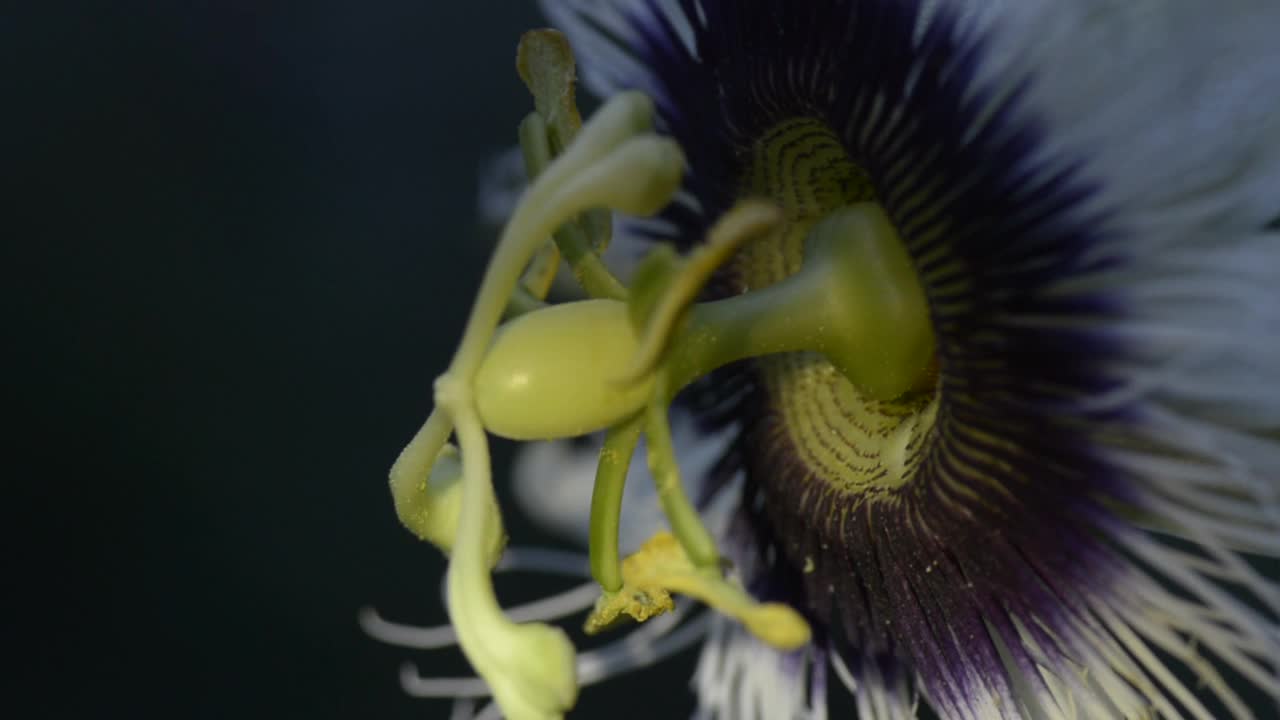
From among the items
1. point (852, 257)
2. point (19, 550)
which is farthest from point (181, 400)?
point (852, 257)

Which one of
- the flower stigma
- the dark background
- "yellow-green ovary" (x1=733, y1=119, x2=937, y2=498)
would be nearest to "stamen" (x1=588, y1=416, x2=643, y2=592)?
the flower stigma

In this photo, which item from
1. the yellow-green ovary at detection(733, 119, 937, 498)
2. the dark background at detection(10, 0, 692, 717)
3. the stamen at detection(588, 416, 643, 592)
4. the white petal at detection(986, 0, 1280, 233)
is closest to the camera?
A: the white petal at detection(986, 0, 1280, 233)

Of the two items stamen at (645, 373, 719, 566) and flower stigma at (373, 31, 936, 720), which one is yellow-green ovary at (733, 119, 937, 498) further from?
stamen at (645, 373, 719, 566)

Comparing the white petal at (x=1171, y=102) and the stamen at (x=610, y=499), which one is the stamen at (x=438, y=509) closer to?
the stamen at (x=610, y=499)

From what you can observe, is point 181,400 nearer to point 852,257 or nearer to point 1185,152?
point 852,257

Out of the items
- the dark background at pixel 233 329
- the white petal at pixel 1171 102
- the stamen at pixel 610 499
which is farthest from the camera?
the dark background at pixel 233 329

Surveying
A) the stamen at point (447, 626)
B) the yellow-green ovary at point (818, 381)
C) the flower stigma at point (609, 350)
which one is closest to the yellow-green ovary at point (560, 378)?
the flower stigma at point (609, 350)
